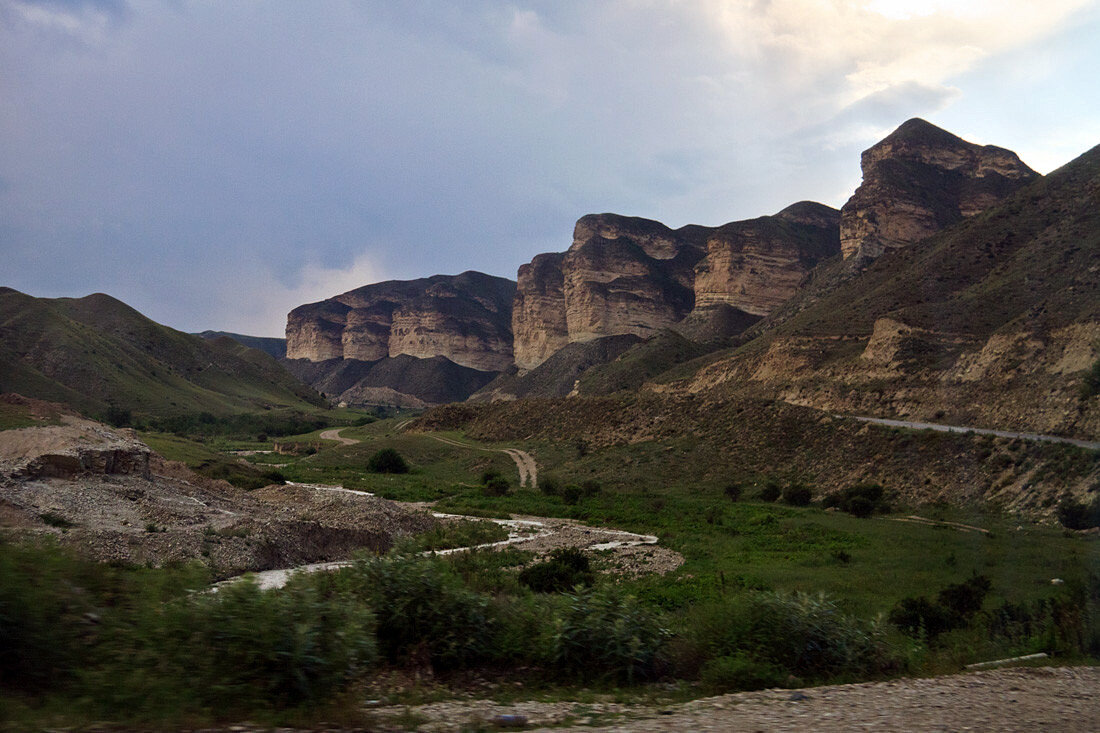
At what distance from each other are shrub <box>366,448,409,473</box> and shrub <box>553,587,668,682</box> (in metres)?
49.3

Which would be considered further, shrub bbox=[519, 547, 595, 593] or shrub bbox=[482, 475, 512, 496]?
shrub bbox=[482, 475, 512, 496]

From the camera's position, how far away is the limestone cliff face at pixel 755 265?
372 ft

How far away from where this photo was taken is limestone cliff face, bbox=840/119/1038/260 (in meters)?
87.4

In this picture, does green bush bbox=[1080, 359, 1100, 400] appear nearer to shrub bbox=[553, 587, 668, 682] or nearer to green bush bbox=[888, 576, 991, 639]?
green bush bbox=[888, 576, 991, 639]

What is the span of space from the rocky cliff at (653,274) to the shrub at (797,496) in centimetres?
8100

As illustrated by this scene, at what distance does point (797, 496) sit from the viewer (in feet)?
114

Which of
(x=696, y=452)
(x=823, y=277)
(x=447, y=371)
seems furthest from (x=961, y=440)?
(x=447, y=371)

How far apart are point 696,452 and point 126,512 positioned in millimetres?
34502

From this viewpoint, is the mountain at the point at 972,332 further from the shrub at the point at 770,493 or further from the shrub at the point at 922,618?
the shrub at the point at 922,618

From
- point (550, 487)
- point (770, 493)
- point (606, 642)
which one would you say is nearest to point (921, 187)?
point (770, 493)

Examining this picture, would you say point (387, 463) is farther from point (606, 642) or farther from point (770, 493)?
point (606, 642)

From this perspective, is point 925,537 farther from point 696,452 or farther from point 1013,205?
point 1013,205

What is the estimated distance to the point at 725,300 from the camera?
114688 mm

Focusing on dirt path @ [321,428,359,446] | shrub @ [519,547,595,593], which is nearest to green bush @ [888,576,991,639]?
shrub @ [519,547,595,593]
